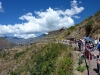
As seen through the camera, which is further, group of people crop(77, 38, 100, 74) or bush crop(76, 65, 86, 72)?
bush crop(76, 65, 86, 72)

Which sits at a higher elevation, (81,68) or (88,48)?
(88,48)

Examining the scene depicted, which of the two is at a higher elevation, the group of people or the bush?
the group of people

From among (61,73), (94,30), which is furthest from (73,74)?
(94,30)

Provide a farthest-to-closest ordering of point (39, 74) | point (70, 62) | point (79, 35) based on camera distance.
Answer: point (79, 35) < point (39, 74) < point (70, 62)

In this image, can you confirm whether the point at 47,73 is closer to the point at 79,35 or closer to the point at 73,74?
the point at 73,74

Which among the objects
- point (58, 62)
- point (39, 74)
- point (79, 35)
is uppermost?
point (79, 35)

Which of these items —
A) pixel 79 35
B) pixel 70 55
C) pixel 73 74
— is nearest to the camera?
pixel 73 74

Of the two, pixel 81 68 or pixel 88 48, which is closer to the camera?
pixel 81 68

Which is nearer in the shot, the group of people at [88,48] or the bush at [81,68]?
the group of people at [88,48]

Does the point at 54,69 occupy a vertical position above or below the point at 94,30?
below

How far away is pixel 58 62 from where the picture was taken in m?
18.5

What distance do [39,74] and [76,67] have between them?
4.28 meters

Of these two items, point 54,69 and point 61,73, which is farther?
point 54,69

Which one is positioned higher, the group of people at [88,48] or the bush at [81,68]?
the group of people at [88,48]
